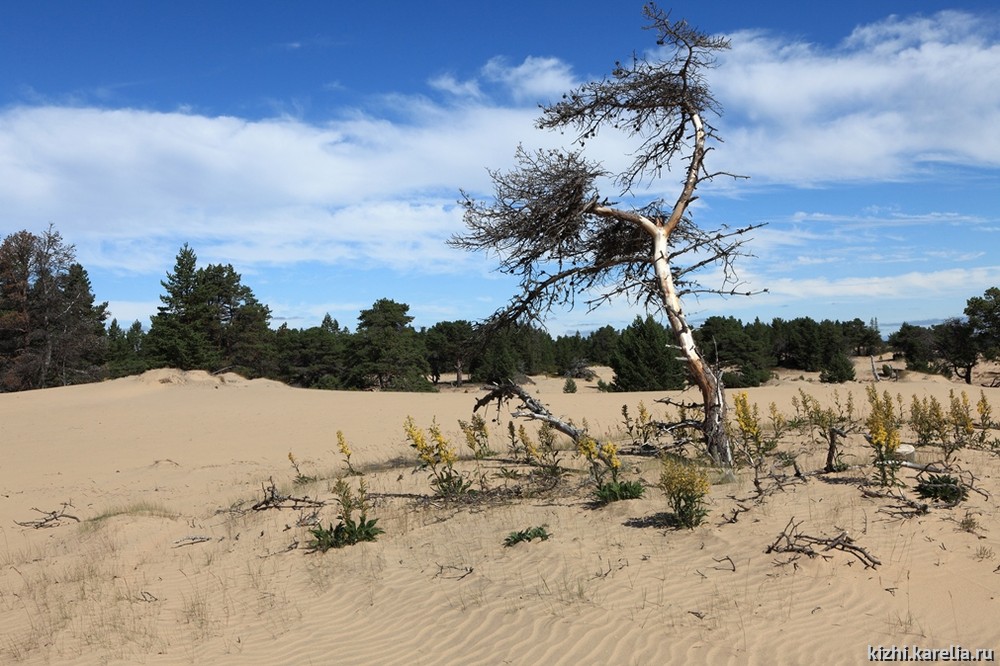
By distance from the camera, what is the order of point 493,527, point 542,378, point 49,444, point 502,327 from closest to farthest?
1. point 493,527
2. point 502,327
3. point 49,444
4. point 542,378

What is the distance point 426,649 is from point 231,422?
1667 centimetres

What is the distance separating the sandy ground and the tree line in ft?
51.5

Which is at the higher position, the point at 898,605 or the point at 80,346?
the point at 80,346

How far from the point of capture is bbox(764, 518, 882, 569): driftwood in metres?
5.11

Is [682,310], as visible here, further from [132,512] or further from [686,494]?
[132,512]

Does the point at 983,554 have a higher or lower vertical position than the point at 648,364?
lower

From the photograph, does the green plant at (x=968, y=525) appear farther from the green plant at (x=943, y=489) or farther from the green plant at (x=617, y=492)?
the green plant at (x=617, y=492)

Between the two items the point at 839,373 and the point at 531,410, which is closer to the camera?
the point at 531,410

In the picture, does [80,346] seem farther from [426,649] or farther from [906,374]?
[906,374]

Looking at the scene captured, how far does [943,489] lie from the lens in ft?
20.4

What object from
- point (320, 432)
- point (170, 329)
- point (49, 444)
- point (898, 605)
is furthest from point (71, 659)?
point (170, 329)

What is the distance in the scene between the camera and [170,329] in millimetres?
33875

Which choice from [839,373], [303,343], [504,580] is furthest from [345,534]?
[303,343]

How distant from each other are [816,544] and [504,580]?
8.65 feet
